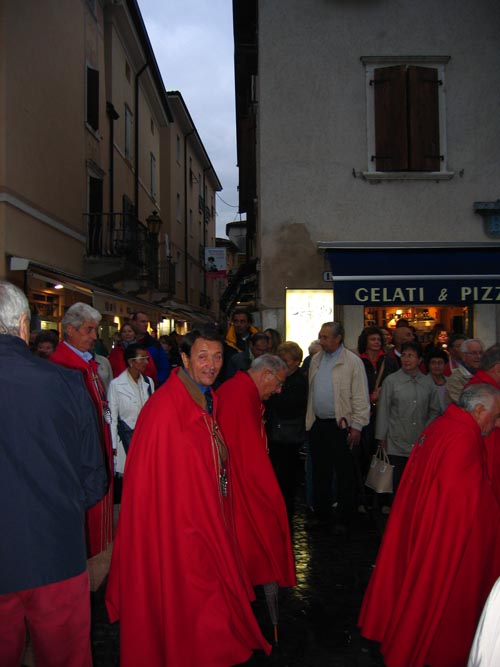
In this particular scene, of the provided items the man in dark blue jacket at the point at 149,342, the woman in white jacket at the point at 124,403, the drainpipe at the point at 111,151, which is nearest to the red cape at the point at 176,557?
the woman in white jacket at the point at 124,403

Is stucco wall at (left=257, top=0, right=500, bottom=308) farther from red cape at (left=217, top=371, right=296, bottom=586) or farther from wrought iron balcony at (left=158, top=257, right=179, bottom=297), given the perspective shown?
wrought iron balcony at (left=158, top=257, right=179, bottom=297)

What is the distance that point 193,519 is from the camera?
11.7 ft

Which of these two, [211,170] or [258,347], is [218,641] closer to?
[258,347]

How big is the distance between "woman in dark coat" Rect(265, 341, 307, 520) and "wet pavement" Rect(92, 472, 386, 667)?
1.95ft

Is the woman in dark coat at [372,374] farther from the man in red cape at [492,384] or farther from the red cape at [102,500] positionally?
the red cape at [102,500]

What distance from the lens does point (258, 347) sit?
8609 millimetres

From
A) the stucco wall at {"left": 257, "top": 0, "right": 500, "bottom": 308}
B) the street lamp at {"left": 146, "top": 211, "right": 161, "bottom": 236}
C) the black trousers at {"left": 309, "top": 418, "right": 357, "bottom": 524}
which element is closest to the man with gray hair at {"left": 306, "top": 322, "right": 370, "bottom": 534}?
the black trousers at {"left": 309, "top": 418, "right": 357, "bottom": 524}

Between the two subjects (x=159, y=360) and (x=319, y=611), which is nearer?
(x=319, y=611)

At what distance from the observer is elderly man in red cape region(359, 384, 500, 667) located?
3.79 m

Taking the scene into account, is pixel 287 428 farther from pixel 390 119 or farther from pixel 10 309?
pixel 390 119

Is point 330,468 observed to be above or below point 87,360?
below

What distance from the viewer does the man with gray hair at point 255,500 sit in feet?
15.0

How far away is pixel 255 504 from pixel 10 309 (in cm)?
246

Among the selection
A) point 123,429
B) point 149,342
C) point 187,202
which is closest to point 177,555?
point 123,429
